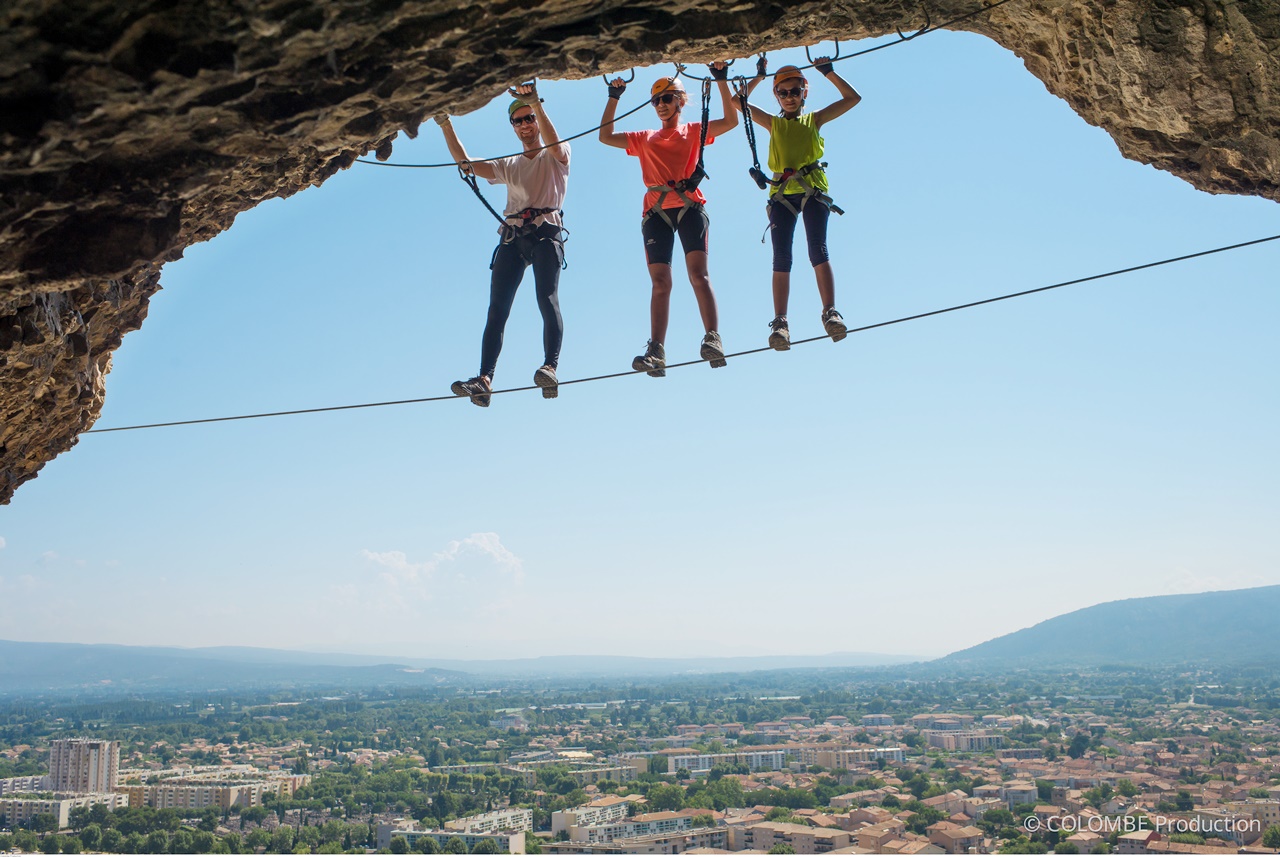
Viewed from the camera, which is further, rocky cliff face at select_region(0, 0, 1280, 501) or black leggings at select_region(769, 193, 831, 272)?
black leggings at select_region(769, 193, 831, 272)

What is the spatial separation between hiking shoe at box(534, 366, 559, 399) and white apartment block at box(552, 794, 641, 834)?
1326 inches

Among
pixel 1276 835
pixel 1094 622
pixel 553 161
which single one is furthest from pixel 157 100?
pixel 1094 622

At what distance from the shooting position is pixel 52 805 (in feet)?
142

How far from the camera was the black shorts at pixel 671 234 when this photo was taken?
23.9 ft

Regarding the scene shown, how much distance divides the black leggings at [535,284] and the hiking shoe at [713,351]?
46.1 inches

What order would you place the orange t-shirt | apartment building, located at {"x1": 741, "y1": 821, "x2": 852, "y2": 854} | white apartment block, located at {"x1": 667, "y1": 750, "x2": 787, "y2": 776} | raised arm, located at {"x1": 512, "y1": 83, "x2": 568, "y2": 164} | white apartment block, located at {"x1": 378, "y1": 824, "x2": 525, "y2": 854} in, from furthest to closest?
white apartment block, located at {"x1": 667, "y1": 750, "x2": 787, "y2": 776}
white apartment block, located at {"x1": 378, "y1": 824, "x2": 525, "y2": 854}
apartment building, located at {"x1": 741, "y1": 821, "x2": 852, "y2": 854}
the orange t-shirt
raised arm, located at {"x1": 512, "y1": 83, "x2": 568, "y2": 164}

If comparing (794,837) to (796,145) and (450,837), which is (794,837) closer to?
(450,837)

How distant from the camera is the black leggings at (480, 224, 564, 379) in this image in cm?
729

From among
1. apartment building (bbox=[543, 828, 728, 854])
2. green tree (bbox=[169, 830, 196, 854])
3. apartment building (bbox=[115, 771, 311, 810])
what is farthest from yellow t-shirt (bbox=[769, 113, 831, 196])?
→ apartment building (bbox=[115, 771, 311, 810])

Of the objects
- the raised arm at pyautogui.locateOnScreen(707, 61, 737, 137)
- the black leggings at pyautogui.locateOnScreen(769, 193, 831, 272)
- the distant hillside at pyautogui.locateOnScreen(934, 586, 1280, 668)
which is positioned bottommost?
the distant hillside at pyautogui.locateOnScreen(934, 586, 1280, 668)

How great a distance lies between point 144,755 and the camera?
64.7 meters

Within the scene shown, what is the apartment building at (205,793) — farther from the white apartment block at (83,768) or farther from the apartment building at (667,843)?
the apartment building at (667,843)

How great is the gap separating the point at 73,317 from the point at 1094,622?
198 metres

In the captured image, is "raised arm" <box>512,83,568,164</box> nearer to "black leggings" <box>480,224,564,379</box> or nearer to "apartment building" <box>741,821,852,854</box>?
"black leggings" <box>480,224,564,379</box>
